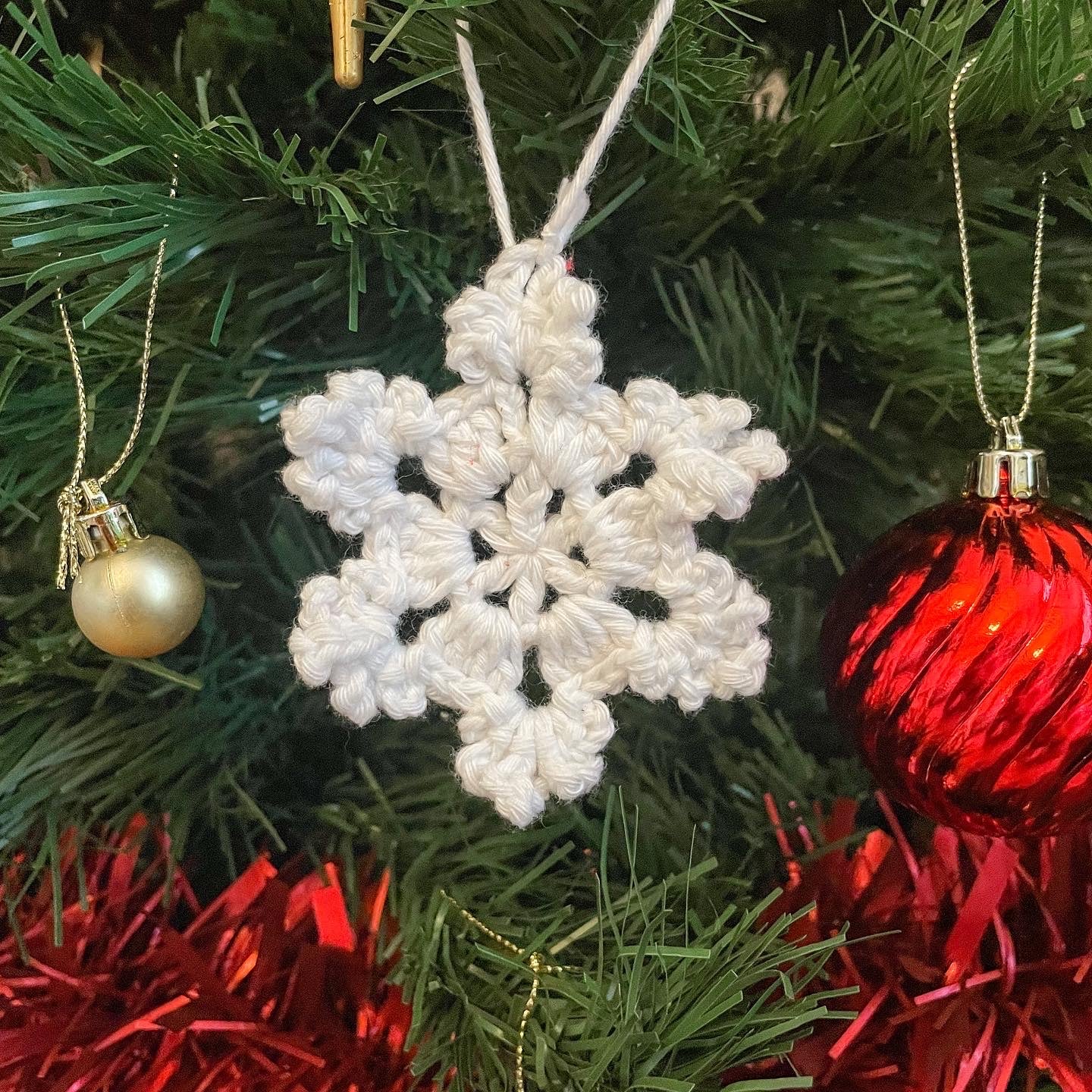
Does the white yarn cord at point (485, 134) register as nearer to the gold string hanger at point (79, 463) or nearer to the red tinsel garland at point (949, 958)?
the gold string hanger at point (79, 463)

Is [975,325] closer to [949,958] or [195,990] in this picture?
[949,958]

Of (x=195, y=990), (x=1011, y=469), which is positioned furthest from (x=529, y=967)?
(x=1011, y=469)

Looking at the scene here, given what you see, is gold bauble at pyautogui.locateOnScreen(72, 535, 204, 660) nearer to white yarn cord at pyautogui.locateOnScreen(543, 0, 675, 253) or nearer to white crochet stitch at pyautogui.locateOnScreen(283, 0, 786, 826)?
white crochet stitch at pyautogui.locateOnScreen(283, 0, 786, 826)

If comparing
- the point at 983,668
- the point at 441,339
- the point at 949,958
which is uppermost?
the point at 441,339

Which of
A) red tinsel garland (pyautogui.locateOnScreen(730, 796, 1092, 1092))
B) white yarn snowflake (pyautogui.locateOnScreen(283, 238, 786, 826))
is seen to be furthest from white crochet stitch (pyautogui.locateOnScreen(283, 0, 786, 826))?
red tinsel garland (pyautogui.locateOnScreen(730, 796, 1092, 1092))

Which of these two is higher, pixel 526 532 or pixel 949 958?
pixel 526 532

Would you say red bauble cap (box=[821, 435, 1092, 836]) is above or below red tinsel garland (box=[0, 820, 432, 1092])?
above
